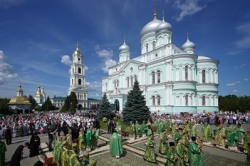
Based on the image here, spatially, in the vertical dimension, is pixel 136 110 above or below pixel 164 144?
above

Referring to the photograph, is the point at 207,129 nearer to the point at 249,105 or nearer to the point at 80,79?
the point at 249,105

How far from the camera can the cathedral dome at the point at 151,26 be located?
41.8 metres

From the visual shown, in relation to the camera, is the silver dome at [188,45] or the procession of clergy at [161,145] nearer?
the procession of clergy at [161,145]

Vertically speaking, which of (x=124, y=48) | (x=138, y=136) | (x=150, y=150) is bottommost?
(x=138, y=136)

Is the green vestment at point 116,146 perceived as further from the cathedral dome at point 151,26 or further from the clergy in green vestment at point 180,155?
the cathedral dome at point 151,26

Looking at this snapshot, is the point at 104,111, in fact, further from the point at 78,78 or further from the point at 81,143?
the point at 78,78

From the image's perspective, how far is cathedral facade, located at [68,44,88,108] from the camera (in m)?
68.8

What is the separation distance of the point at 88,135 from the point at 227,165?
780 cm

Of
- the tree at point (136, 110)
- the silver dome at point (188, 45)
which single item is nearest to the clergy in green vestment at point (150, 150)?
the tree at point (136, 110)

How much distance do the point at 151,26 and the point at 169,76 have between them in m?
15.3

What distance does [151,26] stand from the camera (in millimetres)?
42469

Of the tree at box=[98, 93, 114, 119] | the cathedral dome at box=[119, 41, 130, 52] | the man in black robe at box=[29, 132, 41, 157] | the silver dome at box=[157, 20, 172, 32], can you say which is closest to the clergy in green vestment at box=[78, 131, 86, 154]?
the man in black robe at box=[29, 132, 41, 157]

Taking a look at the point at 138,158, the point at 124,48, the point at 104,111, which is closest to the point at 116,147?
the point at 138,158

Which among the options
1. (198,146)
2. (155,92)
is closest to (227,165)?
(198,146)
